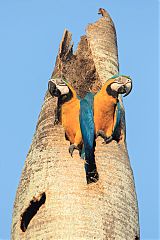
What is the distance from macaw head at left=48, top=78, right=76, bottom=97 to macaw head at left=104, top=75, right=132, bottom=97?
450mm

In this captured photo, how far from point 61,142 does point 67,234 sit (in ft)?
4.71

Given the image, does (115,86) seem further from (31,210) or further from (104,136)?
(31,210)

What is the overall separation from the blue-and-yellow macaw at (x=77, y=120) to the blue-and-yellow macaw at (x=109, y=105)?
3.6 inches

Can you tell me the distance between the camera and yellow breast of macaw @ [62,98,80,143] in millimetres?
9531

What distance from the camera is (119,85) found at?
31.2 feet

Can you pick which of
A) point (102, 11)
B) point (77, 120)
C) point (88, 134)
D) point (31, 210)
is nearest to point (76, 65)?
point (77, 120)

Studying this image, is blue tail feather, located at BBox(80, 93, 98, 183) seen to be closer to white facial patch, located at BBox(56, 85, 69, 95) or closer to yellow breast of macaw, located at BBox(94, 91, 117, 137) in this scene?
yellow breast of macaw, located at BBox(94, 91, 117, 137)

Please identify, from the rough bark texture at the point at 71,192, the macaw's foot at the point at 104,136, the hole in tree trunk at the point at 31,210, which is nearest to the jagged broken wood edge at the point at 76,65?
the rough bark texture at the point at 71,192

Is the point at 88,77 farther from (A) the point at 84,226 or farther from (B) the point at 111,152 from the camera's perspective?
(A) the point at 84,226

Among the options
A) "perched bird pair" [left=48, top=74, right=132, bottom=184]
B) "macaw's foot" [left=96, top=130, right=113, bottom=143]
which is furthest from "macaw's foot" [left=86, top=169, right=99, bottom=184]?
"macaw's foot" [left=96, top=130, right=113, bottom=143]

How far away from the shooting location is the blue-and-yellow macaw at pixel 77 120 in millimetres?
9227

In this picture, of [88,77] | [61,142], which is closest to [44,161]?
[61,142]

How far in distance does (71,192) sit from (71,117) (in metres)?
0.90

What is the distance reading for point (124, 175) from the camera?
9656 millimetres
